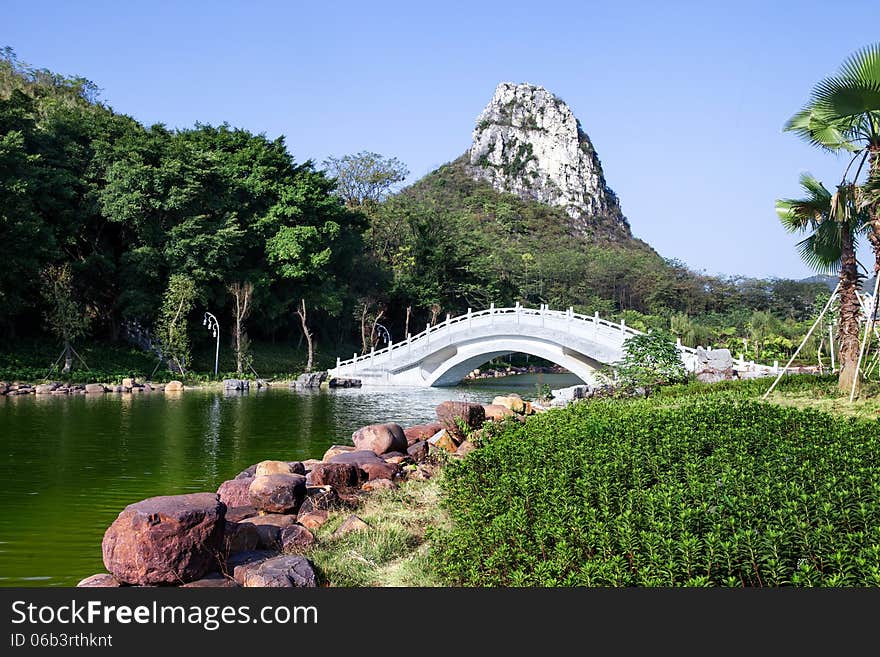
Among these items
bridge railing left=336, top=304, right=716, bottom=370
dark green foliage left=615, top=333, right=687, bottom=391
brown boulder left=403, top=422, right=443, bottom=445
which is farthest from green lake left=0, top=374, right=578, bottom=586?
dark green foliage left=615, top=333, right=687, bottom=391

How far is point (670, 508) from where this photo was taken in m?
3.09

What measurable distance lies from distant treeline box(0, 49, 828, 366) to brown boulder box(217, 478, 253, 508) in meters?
15.3

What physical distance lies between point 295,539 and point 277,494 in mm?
1017

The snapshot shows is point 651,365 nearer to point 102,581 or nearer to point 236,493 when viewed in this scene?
point 236,493

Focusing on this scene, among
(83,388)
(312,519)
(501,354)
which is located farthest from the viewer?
(501,354)

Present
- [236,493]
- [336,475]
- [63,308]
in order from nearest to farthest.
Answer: [236,493], [336,475], [63,308]

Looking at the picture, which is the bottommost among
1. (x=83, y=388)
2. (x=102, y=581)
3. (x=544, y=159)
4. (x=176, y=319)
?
(x=102, y=581)

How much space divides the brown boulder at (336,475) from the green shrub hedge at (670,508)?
200 centimetres

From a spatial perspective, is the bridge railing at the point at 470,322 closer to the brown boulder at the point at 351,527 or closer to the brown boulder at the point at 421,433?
the brown boulder at the point at 421,433

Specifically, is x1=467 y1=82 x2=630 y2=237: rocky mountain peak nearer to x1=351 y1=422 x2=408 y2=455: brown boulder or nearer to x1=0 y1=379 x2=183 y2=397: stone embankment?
x1=0 y1=379 x2=183 y2=397: stone embankment

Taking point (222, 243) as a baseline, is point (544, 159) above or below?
above

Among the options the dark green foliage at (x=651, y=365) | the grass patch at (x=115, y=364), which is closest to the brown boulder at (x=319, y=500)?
the dark green foliage at (x=651, y=365)

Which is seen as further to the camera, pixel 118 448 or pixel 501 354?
pixel 501 354

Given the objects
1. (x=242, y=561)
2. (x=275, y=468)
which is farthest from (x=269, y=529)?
(x=275, y=468)
